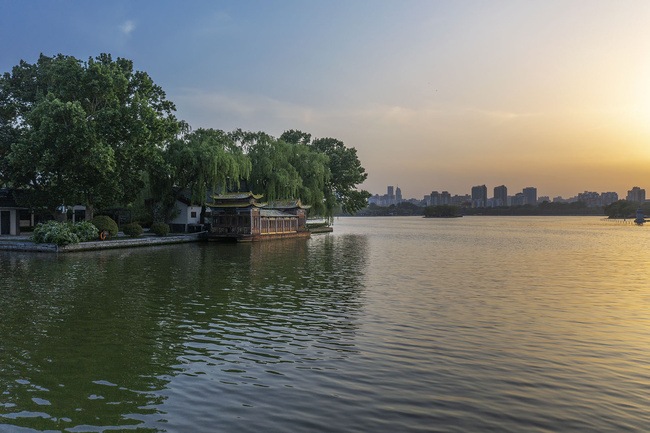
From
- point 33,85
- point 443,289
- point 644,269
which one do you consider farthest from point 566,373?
point 33,85

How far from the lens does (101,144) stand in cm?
3269

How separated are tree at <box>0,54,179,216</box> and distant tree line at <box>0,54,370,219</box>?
7cm

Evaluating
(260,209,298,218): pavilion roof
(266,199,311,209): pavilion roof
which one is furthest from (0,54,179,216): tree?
(266,199,311,209): pavilion roof

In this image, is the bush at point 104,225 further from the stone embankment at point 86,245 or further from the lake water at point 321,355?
the lake water at point 321,355

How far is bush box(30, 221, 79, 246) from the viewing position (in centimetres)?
3138

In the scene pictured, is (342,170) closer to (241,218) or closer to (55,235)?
(241,218)

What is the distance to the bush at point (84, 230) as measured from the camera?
33.6 meters

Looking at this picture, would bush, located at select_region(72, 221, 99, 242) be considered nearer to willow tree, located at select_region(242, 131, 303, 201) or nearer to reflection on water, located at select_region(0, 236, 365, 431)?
reflection on water, located at select_region(0, 236, 365, 431)

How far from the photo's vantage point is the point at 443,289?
1781 cm

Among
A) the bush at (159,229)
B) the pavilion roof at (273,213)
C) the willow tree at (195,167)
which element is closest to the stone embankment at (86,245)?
the bush at (159,229)

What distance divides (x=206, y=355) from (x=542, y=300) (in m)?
11.8

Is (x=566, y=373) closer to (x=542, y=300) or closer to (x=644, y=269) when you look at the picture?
(x=542, y=300)

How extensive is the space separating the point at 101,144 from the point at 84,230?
658 centimetres

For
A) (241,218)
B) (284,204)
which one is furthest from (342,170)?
(241,218)
